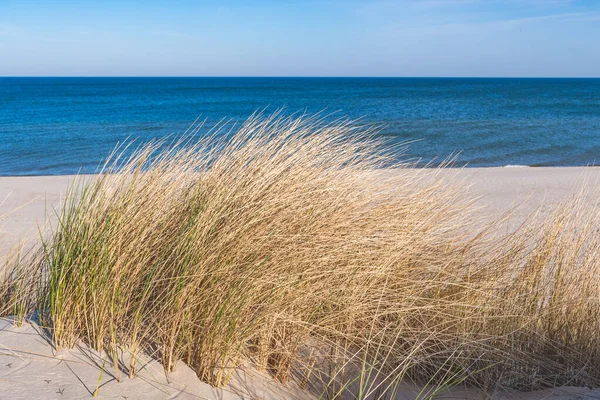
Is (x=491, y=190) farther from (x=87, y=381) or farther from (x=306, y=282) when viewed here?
(x=87, y=381)

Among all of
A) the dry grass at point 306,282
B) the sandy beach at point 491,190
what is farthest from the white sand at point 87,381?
the sandy beach at point 491,190

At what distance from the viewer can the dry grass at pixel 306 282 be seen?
2.35 meters

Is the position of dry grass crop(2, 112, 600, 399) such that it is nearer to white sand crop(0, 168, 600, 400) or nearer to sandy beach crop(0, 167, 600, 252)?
white sand crop(0, 168, 600, 400)

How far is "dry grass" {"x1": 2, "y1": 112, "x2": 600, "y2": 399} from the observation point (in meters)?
2.35

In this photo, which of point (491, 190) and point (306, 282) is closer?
point (306, 282)

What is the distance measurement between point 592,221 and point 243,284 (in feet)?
8.01

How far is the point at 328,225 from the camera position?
279cm

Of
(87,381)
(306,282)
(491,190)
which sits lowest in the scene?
(491,190)

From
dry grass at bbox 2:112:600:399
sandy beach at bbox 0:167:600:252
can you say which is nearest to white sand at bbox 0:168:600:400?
dry grass at bbox 2:112:600:399

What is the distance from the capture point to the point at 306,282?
256 cm

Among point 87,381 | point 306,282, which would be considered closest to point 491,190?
point 306,282

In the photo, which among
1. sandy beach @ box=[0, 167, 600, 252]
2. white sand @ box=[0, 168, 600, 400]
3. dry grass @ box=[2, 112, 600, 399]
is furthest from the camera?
sandy beach @ box=[0, 167, 600, 252]

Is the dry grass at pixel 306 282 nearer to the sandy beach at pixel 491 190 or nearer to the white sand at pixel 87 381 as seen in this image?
the white sand at pixel 87 381

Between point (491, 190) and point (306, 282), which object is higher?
point (306, 282)
